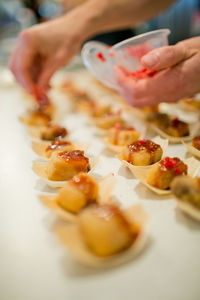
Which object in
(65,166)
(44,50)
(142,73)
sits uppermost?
(44,50)

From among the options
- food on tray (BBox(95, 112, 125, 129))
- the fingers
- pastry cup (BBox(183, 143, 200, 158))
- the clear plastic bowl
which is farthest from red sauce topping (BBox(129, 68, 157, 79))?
the fingers

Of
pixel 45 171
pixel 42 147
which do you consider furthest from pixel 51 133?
pixel 45 171

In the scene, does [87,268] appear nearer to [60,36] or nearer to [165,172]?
[165,172]

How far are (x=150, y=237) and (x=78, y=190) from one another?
338 millimetres

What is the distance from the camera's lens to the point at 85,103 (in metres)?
2.65

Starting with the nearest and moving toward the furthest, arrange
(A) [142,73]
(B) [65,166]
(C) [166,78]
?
(B) [65,166]
(C) [166,78]
(A) [142,73]

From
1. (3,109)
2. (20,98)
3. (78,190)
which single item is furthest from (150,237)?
(20,98)

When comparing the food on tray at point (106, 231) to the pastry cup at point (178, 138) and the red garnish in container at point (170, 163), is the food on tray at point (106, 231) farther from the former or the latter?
the pastry cup at point (178, 138)

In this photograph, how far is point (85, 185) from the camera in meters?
1.16

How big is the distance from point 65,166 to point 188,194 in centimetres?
60

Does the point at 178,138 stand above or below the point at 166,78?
below

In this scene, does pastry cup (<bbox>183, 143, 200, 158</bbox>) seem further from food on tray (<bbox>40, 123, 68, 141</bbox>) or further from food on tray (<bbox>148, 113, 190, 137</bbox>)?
food on tray (<bbox>40, 123, 68, 141</bbox>)

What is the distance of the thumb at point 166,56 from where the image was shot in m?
1.53

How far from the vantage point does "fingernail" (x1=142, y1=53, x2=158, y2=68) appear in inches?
60.1
